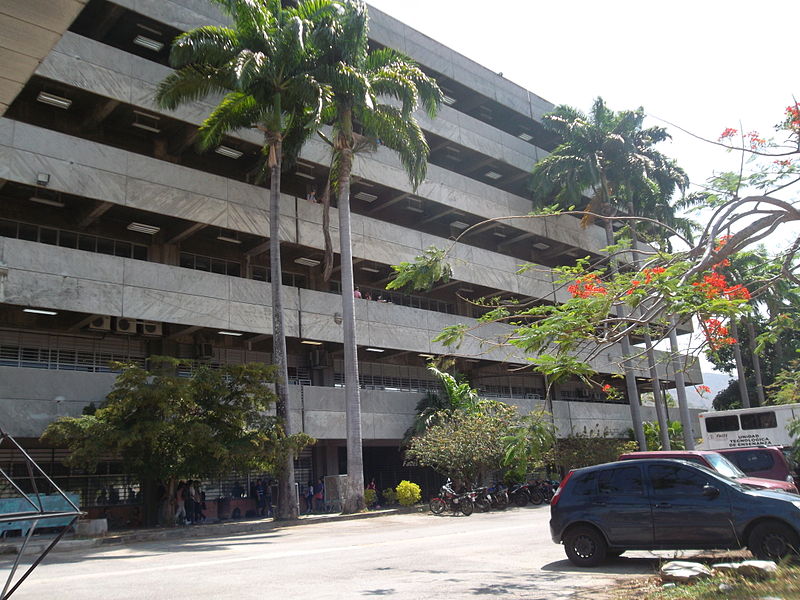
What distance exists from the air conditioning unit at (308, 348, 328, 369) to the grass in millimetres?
22629

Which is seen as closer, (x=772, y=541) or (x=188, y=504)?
(x=772, y=541)

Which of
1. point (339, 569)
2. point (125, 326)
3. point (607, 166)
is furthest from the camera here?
point (607, 166)

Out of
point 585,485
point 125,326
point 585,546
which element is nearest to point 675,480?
point 585,485

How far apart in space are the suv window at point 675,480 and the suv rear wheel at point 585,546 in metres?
1.08

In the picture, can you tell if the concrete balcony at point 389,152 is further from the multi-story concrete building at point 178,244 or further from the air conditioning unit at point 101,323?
the air conditioning unit at point 101,323

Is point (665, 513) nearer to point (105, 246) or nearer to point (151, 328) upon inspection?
point (151, 328)

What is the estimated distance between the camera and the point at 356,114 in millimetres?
25000

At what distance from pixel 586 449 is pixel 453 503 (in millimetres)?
12341

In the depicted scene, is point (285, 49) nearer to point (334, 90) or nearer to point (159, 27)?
point (334, 90)

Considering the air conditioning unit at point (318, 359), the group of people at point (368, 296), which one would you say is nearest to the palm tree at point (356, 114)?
the group of people at point (368, 296)

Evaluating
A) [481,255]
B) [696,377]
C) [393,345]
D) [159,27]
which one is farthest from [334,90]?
[696,377]

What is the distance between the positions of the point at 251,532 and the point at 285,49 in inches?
578

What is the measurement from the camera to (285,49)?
22516mm

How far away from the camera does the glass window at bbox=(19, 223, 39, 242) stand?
23.6m
